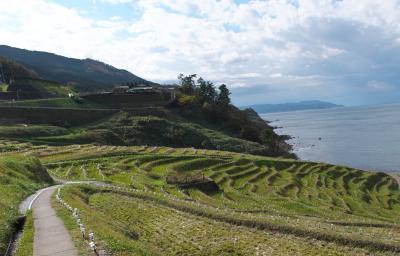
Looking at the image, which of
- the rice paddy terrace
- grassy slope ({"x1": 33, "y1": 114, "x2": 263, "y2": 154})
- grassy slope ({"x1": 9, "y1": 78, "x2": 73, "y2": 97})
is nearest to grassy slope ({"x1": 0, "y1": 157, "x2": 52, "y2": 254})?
the rice paddy terrace

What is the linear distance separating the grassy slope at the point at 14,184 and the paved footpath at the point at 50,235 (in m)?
1.29

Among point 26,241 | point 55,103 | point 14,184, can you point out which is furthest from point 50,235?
point 55,103

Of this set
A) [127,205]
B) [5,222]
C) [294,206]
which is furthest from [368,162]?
[5,222]

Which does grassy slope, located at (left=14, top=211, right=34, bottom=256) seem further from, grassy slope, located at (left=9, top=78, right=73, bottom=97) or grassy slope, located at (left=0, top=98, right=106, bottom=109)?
grassy slope, located at (left=9, top=78, right=73, bottom=97)

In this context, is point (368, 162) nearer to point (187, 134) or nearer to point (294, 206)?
point (187, 134)

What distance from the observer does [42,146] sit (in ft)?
257

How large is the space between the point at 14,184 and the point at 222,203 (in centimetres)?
1903

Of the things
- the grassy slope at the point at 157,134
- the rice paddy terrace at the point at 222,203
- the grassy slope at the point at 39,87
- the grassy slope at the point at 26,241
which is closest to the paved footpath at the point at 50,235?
the grassy slope at the point at 26,241

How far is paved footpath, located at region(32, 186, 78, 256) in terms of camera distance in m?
17.6

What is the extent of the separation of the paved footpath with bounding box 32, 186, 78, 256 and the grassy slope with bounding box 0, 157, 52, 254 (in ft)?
4.23

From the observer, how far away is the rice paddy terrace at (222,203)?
21547mm

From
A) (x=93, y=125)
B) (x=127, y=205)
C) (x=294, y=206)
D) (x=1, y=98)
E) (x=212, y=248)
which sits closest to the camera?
(x=212, y=248)

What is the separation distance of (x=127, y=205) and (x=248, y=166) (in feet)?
150

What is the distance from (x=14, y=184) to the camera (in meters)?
34.1
